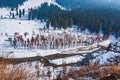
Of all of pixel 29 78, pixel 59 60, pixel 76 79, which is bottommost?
pixel 59 60

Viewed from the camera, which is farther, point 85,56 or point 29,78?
point 85,56

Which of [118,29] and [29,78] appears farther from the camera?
[118,29]

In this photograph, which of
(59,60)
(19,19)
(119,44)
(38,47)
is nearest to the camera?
(59,60)

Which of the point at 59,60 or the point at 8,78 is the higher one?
the point at 8,78

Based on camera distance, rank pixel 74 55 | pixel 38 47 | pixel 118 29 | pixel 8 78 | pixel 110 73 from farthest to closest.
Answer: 1. pixel 118 29
2. pixel 38 47
3. pixel 74 55
4. pixel 110 73
5. pixel 8 78

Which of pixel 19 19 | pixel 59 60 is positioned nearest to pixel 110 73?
pixel 59 60

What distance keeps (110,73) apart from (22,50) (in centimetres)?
Answer: 8727

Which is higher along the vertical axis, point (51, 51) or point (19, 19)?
point (19, 19)

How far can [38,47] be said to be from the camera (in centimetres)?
10225

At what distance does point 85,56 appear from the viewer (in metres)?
94.5

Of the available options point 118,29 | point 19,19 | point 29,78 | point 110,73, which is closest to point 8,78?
point 29,78

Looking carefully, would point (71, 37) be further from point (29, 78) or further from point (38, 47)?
point (29, 78)

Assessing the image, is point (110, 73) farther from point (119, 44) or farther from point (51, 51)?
point (119, 44)

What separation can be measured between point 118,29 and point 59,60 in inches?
1906
